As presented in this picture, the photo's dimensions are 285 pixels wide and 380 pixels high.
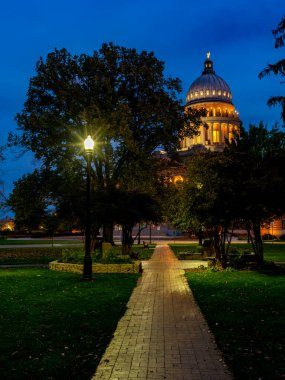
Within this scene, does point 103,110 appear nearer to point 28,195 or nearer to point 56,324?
point 28,195

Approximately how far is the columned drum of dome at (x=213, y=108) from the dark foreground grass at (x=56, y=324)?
398 feet

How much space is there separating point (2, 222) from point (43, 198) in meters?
136

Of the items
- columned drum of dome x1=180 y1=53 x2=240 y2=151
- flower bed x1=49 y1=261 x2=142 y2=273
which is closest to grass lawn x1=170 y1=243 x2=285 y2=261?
flower bed x1=49 y1=261 x2=142 y2=273

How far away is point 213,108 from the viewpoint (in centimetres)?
14188

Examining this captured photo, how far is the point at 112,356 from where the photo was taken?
7152 millimetres

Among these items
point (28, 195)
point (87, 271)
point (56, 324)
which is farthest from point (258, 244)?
point (28, 195)

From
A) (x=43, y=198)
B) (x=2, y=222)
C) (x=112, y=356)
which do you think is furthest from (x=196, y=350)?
(x=2, y=222)

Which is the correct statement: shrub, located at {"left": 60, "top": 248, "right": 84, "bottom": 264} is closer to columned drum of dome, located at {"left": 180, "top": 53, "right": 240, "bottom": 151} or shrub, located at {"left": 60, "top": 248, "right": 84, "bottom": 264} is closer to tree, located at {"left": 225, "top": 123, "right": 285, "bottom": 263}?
tree, located at {"left": 225, "top": 123, "right": 285, "bottom": 263}

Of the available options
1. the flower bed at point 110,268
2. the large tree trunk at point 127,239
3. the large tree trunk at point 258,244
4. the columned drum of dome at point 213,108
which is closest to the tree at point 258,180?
the large tree trunk at point 258,244

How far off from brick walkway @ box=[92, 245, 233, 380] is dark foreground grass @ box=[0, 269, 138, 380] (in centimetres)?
29

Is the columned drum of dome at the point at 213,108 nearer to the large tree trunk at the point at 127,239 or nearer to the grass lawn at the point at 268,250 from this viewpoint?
the grass lawn at the point at 268,250

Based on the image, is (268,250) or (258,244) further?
(268,250)

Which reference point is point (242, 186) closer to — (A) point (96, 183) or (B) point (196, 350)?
(B) point (196, 350)

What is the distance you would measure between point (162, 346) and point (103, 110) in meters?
26.7
